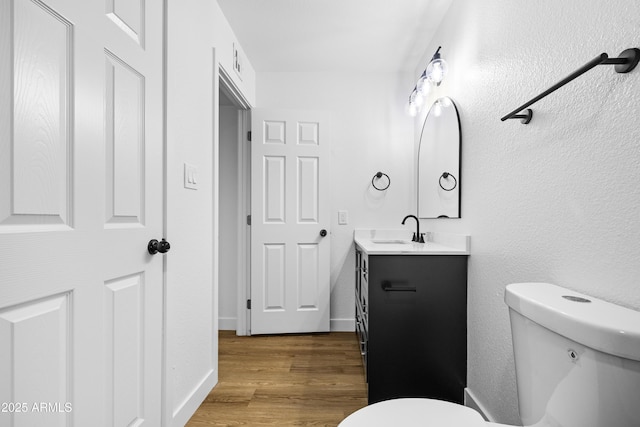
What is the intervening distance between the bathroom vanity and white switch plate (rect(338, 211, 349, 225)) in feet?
3.64

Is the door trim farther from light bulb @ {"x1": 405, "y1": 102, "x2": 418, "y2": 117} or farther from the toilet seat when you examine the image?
the toilet seat

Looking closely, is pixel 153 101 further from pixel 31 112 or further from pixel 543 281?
pixel 543 281

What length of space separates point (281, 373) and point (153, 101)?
1.71 m

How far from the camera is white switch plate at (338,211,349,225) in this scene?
2.64 m

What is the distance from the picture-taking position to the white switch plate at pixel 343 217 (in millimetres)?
2641

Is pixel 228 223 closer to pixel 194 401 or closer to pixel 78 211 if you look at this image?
pixel 194 401

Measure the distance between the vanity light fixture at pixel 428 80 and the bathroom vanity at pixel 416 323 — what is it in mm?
1094

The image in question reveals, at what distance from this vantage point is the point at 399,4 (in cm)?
180

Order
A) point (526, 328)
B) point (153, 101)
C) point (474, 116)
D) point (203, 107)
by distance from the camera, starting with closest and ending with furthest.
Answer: point (526, 328) < point (153, 101) < point (474, 116) < point (203, 107)

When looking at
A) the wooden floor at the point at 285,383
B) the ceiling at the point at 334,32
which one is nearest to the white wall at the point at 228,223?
the wooden floor at the point at 285,383

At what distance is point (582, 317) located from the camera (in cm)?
61

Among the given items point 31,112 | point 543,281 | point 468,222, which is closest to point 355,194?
point 468,222

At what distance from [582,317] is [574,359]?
0.10 m

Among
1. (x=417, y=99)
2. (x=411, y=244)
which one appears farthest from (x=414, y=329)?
(x=417, y=99)
